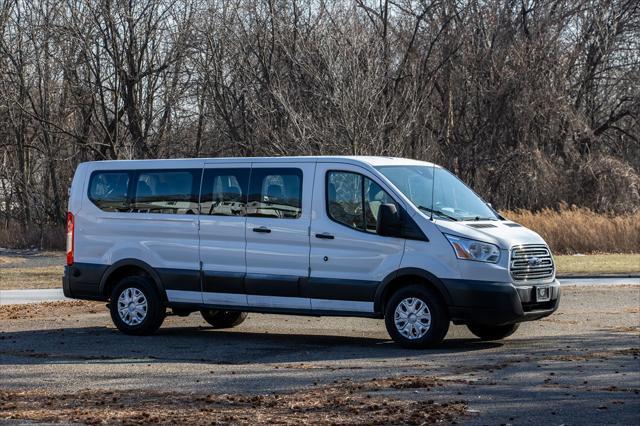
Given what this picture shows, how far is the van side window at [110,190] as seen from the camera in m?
14.6

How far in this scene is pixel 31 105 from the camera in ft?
125

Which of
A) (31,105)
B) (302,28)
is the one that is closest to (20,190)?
(31,105)

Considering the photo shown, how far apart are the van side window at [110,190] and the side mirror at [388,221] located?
3539 mm

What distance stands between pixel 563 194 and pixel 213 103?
1145cm

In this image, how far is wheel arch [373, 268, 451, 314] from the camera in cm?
1261

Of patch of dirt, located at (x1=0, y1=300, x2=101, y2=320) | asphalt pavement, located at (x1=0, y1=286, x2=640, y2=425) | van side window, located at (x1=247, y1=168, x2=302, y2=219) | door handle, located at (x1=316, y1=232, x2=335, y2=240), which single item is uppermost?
van side window, located at (x1=247, y1=168, x2=302, y2=219)

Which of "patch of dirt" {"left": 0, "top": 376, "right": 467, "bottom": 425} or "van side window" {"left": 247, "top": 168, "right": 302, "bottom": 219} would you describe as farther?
"van side window" {"left": 247, "top": 168, "right": 302, "bottom": 219}

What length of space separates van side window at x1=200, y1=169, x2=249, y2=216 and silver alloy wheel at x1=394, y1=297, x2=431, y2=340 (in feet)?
7.67

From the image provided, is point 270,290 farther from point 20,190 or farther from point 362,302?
point 20,190

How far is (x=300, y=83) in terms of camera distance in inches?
1204

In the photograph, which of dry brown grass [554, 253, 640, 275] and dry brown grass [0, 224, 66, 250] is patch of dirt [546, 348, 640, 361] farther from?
dry brown grass [0, 224, 66, 250]

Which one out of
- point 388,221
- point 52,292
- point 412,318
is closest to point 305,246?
point 388,221

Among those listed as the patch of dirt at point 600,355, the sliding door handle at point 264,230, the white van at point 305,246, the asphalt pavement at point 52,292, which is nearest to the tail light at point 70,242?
the white van at point 305,246

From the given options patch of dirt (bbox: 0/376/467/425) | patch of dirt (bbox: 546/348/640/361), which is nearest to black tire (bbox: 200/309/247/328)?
patch of dirt (bbox: 546/348/640/361)
